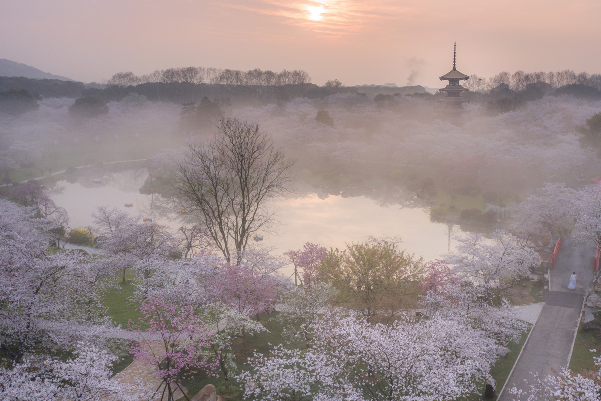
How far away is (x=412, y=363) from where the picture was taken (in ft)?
41.5

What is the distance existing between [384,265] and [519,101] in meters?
72.1

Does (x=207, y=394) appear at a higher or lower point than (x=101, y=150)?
lower

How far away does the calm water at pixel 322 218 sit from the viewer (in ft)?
112

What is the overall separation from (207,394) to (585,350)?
54.6ft

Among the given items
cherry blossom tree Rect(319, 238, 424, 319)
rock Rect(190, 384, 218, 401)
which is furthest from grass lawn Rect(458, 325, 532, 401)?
rock Rect(190, 384, 218, 401)

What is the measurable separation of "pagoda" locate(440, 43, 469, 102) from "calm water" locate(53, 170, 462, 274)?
25213mm

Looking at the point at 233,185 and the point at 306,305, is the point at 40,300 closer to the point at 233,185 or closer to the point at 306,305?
the point at 306,305

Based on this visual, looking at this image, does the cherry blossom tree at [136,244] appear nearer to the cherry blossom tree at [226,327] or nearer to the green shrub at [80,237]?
the cherry blossom tree at [226,327]

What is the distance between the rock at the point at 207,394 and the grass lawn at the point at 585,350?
14.7m

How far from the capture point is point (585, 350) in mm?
18188

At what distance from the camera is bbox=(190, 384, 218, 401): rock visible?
15016 millimetres

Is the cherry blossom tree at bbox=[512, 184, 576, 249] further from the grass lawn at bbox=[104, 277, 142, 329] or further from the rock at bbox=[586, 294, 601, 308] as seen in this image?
the grass lawn at bbox=[104, 277, 142, 329]

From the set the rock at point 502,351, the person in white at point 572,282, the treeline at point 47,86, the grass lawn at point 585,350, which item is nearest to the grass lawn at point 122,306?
the rock at point 502,351

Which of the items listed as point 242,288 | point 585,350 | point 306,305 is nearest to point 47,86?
point 242,288
